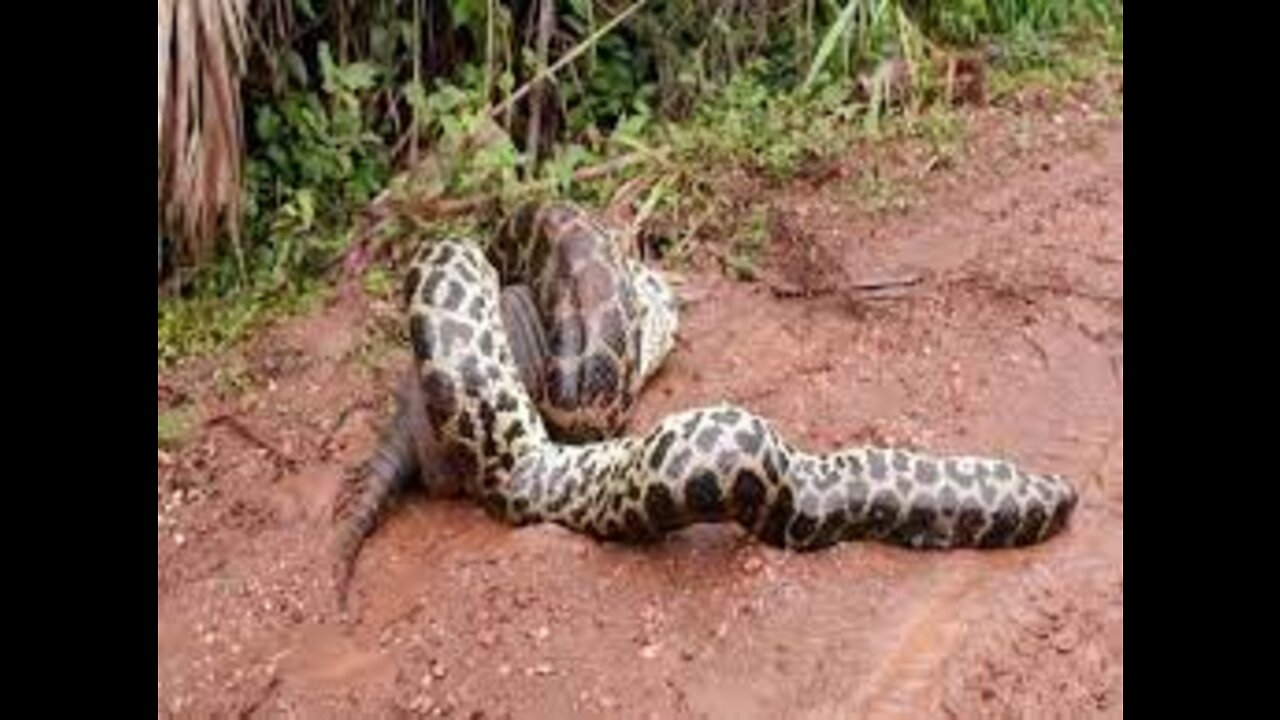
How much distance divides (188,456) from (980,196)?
3132 mm

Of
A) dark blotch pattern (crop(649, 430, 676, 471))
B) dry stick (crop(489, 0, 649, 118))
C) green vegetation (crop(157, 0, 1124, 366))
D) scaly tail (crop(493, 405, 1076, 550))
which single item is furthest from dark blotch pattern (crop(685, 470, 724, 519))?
dry stick (crop(489, 0, 649, 118))

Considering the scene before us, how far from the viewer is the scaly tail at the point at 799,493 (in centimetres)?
505

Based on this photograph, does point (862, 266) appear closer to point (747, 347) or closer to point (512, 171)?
point (747, 347)

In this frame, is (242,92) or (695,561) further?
(242,92)

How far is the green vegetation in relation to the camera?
707 cm

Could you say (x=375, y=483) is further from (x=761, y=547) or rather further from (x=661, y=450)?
(x=761, y=547)

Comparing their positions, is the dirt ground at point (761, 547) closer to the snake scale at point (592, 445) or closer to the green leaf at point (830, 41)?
the snake scale at point (592, 445)

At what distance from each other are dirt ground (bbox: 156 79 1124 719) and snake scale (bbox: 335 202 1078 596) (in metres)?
0.09

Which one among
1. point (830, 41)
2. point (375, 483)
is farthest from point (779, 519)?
point (830, 41)

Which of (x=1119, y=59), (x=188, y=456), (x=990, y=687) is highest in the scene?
(x=1119, y=59)

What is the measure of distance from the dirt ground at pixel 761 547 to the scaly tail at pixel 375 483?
56 mm

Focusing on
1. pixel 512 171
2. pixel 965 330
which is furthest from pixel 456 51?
pixel 965 330

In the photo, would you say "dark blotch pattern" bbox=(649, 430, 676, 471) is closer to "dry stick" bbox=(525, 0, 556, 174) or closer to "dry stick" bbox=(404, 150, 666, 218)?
"dry stick" bbox=(404, 150, 666, 218)

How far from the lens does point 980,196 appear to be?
729cm
